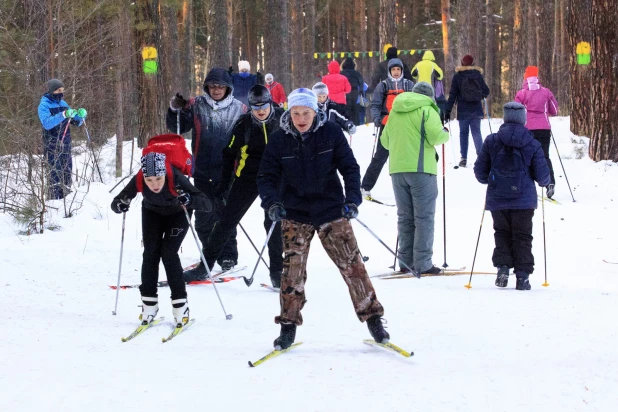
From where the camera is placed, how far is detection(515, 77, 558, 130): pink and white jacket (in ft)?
39.9

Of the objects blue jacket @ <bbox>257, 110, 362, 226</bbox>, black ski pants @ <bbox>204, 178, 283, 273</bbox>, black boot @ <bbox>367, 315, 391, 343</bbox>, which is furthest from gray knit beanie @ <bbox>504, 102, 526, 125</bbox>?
black boot @ <bbox>367, 315, 391, 343</bbox>

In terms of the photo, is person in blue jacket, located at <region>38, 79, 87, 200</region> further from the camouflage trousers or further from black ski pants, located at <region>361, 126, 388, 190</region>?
the camouflage trousers

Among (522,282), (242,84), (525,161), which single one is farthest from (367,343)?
(242,84)

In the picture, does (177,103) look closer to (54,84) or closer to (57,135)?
(57,135)

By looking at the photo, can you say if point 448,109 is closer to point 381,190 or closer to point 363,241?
point 381,190

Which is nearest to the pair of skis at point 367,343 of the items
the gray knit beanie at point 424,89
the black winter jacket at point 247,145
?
the black winter jacket at point 247,145

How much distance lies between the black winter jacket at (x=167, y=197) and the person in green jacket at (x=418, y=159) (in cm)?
264

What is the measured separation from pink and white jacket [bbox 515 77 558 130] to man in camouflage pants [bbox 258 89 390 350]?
7627mm

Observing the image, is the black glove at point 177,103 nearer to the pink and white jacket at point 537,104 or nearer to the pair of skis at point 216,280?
the pair of skis at point 216,280

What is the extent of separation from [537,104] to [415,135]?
15.7 feet

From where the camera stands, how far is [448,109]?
44.7 feet

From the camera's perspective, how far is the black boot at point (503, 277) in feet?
24.7

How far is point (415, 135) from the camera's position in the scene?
Result: 26.6ft

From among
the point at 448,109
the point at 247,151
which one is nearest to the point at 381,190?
the point at 448,109
